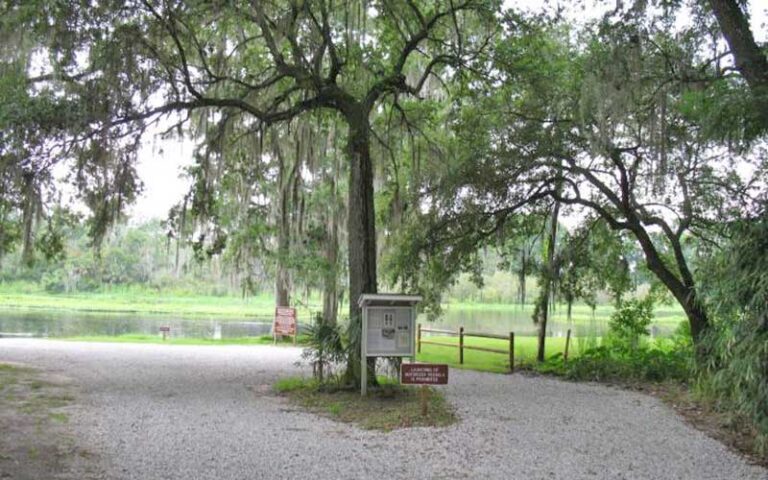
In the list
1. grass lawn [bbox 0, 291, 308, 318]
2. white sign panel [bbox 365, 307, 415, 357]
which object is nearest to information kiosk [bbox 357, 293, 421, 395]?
white sign panel [bbox 365, 307, 415, 357]

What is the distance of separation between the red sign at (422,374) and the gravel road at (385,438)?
0.59 m

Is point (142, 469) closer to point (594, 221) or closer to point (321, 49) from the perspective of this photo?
point (321, 49)

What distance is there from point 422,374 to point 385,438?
1015 mm

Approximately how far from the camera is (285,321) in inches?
762

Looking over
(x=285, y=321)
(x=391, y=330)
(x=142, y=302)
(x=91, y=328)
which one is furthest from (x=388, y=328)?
(x=142, y=302)

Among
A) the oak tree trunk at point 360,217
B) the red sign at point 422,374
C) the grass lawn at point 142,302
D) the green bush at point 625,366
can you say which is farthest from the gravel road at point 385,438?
the grass lawn at point 142,302

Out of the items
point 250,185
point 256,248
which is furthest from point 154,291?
point 250,185

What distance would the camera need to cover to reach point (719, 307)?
5547 millimetres

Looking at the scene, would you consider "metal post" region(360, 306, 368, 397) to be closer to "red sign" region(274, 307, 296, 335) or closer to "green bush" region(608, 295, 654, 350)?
"green bush" region(608, 295, 654, 350)

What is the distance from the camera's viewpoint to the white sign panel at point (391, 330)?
30.9ft

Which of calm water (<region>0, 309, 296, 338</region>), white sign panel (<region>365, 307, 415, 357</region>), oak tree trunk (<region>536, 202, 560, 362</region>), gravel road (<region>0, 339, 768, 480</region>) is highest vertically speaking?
oak tree trunk (<region>536, 202, 560, 362</region>)

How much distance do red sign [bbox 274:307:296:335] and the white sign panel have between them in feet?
33.5

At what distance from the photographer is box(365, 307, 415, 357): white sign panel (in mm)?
9422

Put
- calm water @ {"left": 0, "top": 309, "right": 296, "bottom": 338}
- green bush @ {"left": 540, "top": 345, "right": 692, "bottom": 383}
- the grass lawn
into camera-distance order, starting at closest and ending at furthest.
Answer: green bush @ {"left": 540, "top": 345, "right": 692, "bottom": 383} < calm water @ {"left": 0, "top": 309, "right": 296, "bottom": 338} < the grass lawn
